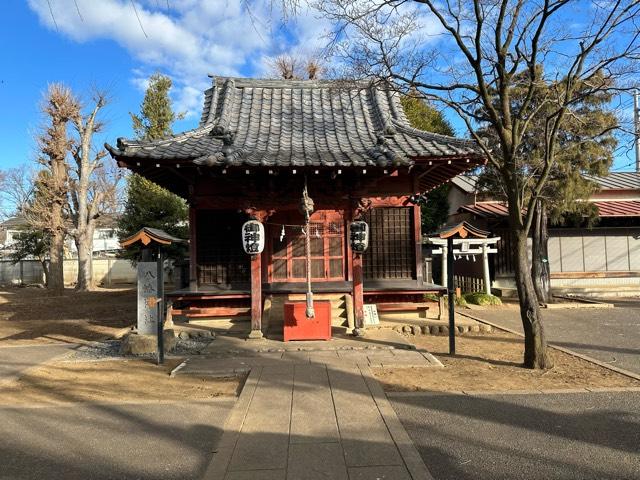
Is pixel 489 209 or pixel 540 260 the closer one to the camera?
pixel 540 260

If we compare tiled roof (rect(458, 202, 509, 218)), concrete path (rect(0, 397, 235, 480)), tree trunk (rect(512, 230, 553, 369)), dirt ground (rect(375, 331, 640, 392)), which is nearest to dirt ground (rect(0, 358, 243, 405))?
concrete path (rect(0, 397, 235, 480))

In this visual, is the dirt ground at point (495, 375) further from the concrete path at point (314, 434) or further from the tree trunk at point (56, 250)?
the tree trunk at point (56, 250)

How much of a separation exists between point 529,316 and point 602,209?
14.0 m

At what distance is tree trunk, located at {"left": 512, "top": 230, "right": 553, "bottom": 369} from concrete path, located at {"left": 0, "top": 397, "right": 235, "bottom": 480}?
184 inches

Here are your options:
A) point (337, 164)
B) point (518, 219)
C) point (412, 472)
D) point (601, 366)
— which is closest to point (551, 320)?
point (601, 366)

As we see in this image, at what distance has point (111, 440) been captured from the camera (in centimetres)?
443

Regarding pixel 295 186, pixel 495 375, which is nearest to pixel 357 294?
pixel 295 186

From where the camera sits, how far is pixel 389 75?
7.48 metres

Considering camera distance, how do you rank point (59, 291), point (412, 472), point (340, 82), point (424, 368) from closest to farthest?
point (412, 472) < point (424, 368) < point (340, 82) < point (59, 291)

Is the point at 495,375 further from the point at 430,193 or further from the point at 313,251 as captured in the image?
the point at 430,193

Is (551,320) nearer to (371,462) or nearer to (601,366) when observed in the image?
(601,366)

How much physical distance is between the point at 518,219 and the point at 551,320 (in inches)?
262

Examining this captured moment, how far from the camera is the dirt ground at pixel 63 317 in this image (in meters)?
11.0

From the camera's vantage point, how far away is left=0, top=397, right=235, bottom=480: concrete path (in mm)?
3812
